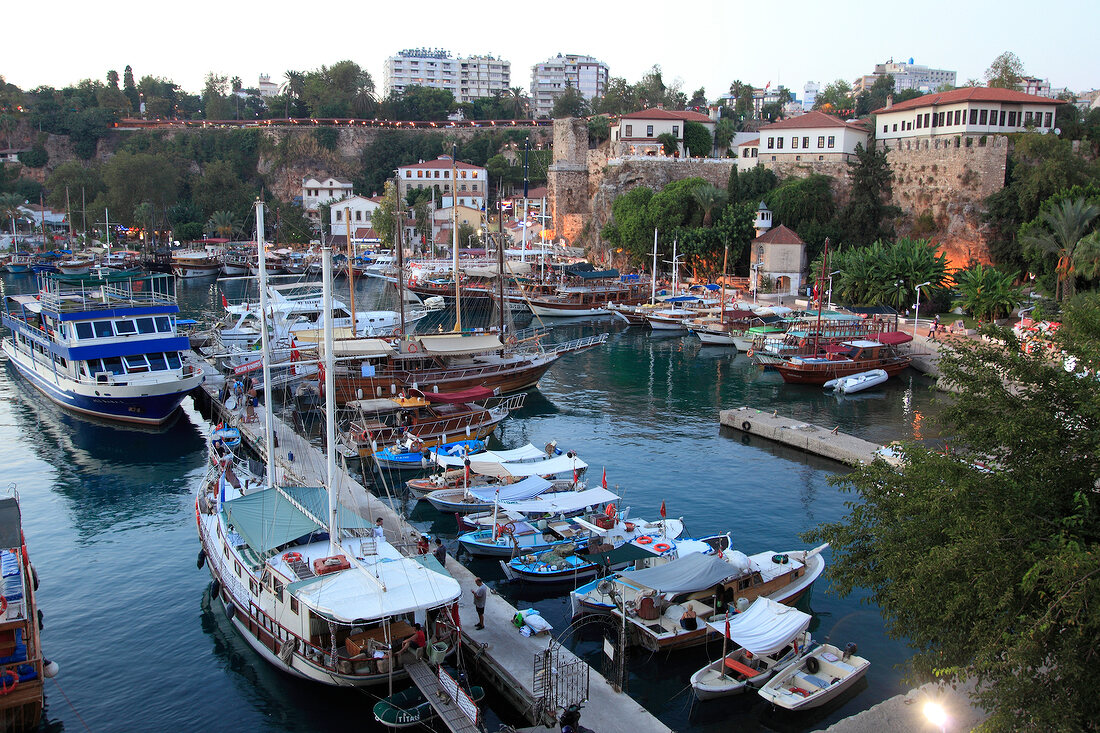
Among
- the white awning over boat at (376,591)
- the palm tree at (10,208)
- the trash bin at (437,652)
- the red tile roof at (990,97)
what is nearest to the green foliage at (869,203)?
the red tile roof at (990,97)

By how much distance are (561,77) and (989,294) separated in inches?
6093

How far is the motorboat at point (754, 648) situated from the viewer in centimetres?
1625

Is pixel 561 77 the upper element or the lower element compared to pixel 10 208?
upper

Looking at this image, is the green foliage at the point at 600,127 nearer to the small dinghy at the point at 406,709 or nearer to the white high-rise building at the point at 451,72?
the small dinghy at the point at 406,709

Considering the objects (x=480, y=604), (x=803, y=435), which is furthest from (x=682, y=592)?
(x=803, y=435)

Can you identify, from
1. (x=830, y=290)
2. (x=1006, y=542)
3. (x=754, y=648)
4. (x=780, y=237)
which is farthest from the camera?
(x=780, y=237)

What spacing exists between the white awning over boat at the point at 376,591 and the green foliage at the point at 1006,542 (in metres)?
7.34

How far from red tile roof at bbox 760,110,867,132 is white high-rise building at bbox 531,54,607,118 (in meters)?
117

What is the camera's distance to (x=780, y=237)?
66562 millimetres

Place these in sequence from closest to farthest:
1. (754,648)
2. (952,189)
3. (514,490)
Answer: (754,648) → (514,490) → (952,189)

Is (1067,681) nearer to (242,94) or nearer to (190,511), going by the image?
(190,511)

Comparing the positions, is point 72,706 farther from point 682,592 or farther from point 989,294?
point 989,294

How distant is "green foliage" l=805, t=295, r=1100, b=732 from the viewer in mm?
9602

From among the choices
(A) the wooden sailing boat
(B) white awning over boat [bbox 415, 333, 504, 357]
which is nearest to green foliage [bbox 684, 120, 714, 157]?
(B) white awning over boat [bbox 415, 333, 504, 357]
